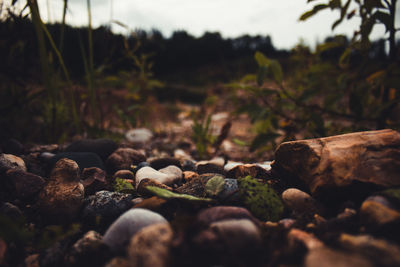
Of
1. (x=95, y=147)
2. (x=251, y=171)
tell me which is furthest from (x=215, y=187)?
(x=95, y=147)

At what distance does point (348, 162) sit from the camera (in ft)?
2.83

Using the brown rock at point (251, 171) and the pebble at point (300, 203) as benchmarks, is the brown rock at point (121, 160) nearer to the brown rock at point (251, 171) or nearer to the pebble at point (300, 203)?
the brown rock at point (251, 171)

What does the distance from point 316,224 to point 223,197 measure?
13.7 inches

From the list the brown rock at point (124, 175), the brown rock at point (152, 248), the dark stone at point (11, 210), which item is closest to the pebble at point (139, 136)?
the brown rock at point (124, 175)

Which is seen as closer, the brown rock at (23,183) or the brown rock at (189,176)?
the brown rock at (23,183)

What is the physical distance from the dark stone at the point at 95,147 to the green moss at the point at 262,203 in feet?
3.67

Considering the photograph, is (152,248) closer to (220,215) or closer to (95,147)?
(220,215)

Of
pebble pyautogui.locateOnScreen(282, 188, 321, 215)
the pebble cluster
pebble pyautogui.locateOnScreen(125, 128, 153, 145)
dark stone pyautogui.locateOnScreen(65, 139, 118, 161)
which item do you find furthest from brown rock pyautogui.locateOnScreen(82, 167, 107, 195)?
pebble pyautogui.locateOnScreen(125, 128, 153, 145)

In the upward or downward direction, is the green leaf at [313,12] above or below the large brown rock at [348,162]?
above

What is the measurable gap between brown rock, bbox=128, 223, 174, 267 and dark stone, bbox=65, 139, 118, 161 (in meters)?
1.12

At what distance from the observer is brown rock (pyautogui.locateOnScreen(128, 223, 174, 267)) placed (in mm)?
580

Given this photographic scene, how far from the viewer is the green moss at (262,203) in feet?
2.89

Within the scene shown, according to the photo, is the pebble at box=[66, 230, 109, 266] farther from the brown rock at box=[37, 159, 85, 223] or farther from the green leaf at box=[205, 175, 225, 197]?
the green leaf at box=[205, 175, 225, 197]

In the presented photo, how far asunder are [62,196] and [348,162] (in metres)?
1.15
